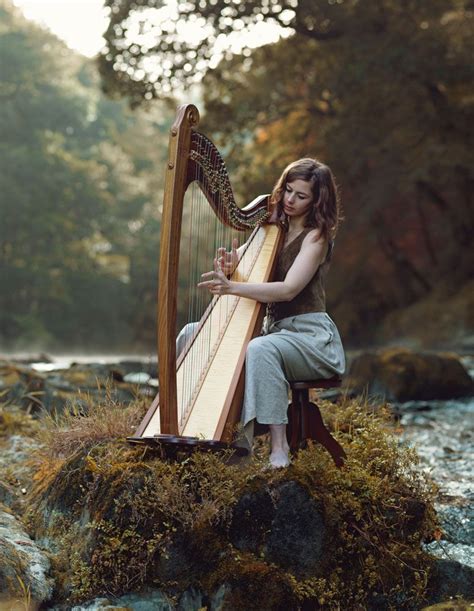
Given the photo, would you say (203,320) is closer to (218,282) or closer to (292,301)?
(292,301)

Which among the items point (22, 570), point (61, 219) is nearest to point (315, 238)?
point (22, 570)

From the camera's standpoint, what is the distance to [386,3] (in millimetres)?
15625

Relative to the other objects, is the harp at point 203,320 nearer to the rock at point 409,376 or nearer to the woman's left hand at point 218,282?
the woman's left hand at point 218,282

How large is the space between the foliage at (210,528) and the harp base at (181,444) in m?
0.05

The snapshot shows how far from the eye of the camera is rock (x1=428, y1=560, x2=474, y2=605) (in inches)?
154

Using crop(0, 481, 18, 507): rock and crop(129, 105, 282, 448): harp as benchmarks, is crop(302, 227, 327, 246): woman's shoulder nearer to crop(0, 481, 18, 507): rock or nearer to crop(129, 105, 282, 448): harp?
crop(129, 105, 282, 448): harp

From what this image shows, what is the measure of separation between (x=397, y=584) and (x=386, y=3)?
13624 mm

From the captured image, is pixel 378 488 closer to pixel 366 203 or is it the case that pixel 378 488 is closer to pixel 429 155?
pixel 429 155

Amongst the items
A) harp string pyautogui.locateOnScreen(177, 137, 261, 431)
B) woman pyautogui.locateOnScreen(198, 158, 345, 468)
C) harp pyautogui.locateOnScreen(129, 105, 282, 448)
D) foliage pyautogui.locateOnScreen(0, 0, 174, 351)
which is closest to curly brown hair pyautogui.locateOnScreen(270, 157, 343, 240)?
woman pyautogui.locateOnScreen(198, 158, 345, 468)

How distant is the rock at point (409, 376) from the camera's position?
33.4 feet

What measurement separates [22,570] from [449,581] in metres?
1.88

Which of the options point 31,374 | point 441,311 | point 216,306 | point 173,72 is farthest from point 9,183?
point 216,306

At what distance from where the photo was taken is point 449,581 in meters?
3.97

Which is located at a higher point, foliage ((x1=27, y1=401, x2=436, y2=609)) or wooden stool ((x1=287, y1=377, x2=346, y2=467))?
wooden stool ((x1=287, y1=377, x2=346, y2=467))
